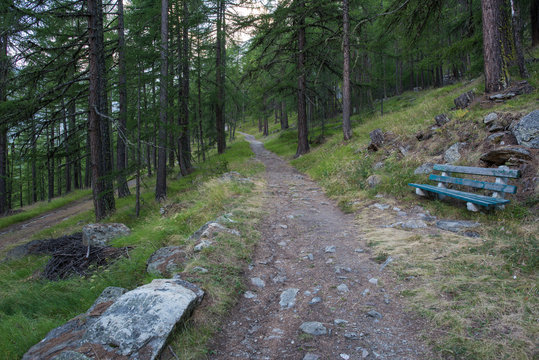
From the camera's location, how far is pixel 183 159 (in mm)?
17969

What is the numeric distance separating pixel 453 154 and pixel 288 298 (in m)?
6.14

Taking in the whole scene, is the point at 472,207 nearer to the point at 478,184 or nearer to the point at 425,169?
the point at 478,184

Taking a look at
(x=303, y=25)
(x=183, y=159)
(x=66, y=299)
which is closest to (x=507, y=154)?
(x=66, y=299)

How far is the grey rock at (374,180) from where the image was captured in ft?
26.6

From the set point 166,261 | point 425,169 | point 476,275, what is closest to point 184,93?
point 425,169

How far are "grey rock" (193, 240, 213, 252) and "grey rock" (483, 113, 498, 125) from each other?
744cm

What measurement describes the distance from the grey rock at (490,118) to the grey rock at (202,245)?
7443 mm

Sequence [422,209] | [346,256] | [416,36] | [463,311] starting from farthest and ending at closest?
[416,36] → [422,209] → [346,256] → [463,311]

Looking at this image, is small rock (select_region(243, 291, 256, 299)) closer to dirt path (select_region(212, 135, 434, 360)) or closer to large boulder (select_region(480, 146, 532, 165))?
dirt path (select_region(212, 135, 434, 360))

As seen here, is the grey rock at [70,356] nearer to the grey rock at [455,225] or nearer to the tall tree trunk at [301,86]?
the grey rock at [455,225]

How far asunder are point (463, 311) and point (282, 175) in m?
10.7

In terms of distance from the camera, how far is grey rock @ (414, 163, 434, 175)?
7383 mm

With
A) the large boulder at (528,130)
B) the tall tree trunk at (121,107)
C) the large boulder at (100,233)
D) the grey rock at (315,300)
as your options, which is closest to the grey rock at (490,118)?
the large boulder at (528,130)

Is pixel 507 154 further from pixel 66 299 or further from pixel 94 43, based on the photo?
pixel 94 43
